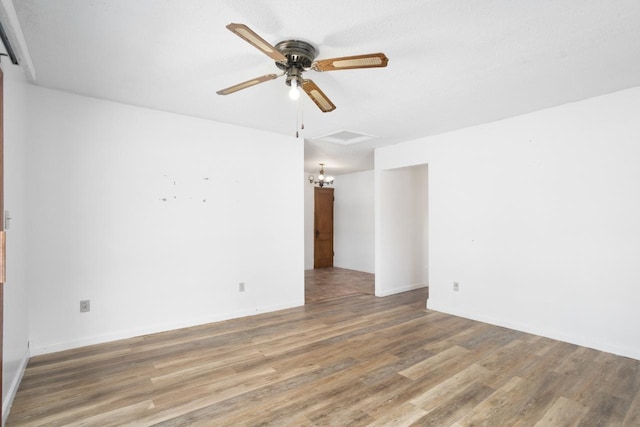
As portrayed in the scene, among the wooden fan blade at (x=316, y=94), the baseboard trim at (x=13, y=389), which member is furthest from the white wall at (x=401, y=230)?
the baseboard trim at (x=13, y=389)

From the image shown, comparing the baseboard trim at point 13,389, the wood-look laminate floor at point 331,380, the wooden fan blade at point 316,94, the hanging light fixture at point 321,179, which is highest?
the wooden fan blade at point 316,94

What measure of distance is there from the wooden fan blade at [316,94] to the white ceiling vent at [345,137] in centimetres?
188

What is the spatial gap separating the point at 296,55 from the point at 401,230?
163 inches

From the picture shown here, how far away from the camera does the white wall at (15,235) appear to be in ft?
7.25

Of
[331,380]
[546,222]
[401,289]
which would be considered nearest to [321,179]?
[401,289]

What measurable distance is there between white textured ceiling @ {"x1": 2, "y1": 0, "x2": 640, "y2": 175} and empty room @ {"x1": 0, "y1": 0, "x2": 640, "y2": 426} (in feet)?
0.07

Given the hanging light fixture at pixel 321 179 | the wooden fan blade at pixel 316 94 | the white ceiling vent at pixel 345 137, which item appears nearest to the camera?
the wooden fan blade at pixel 316 94

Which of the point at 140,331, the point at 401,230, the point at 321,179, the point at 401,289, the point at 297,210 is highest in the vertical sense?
the point at 321,179

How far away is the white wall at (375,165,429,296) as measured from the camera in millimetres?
5543

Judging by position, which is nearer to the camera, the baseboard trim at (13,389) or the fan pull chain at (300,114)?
the baseboard trim at (13,389)

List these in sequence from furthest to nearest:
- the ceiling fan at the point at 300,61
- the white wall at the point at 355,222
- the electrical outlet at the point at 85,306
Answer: the white wall at the point at 355,222, the electrical outlet at the point at 85,306, the ceiling fan at the point at 300,61

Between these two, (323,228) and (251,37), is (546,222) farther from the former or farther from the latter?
(323,228)

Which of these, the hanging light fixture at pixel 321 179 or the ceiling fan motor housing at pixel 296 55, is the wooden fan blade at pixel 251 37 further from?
the hanging light fixture at pixel 321 179

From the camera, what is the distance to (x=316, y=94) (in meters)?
2.57
